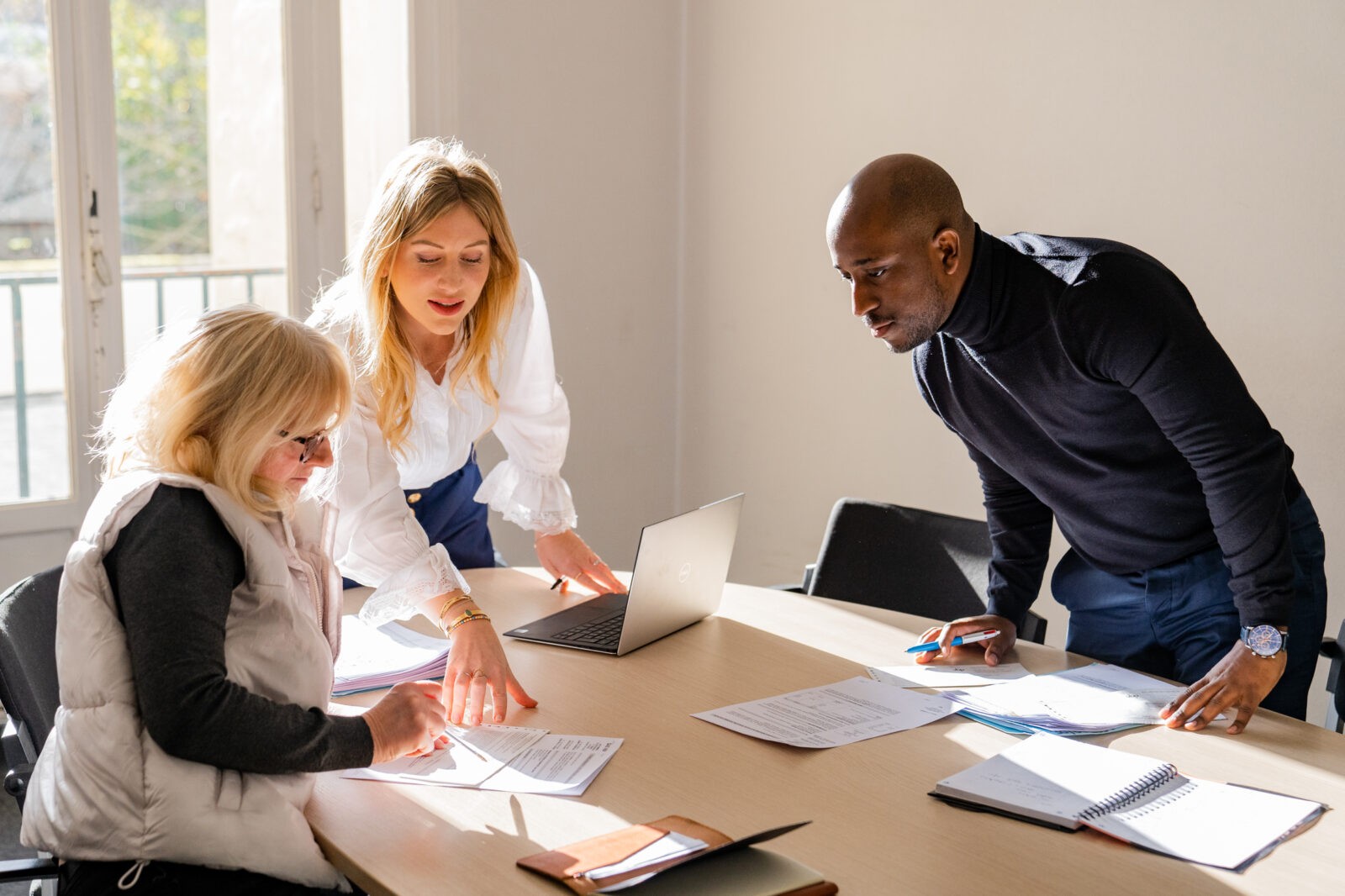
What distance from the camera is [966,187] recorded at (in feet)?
11.3

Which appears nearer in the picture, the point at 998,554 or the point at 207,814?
the point at 207,814

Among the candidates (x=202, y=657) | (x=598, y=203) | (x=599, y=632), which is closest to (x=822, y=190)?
(x=598, y=203)

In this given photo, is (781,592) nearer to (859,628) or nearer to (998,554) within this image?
(859,628)

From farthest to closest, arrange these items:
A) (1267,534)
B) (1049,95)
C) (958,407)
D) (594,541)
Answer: (594,541) → (1049,95) → (958,407) → (1267,534)

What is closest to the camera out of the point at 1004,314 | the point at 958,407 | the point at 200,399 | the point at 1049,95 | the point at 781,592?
the point at 200,399

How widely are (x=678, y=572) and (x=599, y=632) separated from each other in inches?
6.7

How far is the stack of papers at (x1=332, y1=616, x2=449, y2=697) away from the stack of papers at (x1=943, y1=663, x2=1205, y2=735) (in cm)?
78

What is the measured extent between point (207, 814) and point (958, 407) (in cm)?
130

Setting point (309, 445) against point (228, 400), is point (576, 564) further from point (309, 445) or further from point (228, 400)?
point (228, 400)

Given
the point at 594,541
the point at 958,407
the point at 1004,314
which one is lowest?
the point at 594,541

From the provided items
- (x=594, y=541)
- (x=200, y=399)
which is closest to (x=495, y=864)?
(x=200, y=399)

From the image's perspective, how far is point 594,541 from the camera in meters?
4.41

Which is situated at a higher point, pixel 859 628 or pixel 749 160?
pixel 749 160

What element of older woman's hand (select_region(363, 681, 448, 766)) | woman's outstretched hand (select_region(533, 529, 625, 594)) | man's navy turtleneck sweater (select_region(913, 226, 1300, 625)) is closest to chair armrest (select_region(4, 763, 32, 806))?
older woman's hand (select_region(363, 681, 448, 766))
